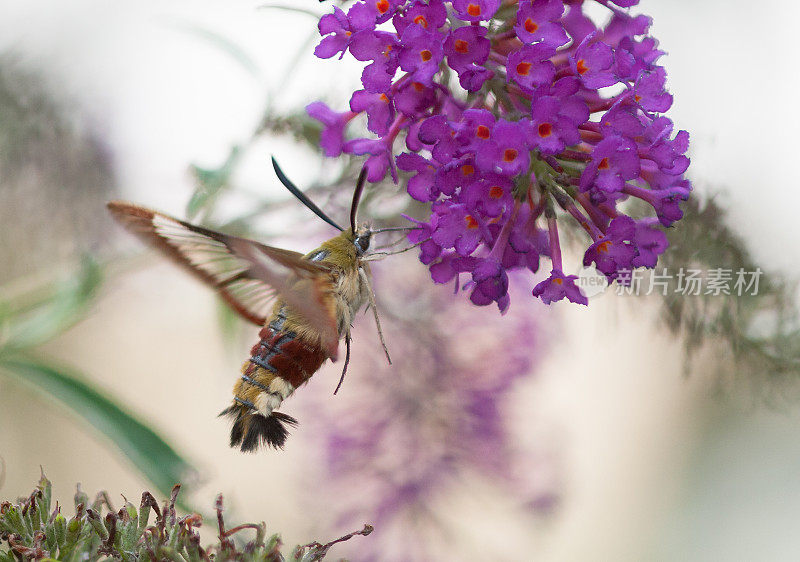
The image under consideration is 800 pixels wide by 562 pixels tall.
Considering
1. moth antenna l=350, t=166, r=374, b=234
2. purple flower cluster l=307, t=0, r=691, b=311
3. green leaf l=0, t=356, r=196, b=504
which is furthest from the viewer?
green leaf l=0, t=356, r=196, b=504

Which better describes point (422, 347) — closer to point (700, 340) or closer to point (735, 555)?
point (700, 340)

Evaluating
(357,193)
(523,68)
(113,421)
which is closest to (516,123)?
(523,68)

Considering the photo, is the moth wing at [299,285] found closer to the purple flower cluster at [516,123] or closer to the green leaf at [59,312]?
the purple flower cluster at [516,123]

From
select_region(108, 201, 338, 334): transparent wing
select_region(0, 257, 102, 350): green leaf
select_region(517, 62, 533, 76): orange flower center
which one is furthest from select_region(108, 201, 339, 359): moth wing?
select_region(0, 257, 102, 350): green leaf

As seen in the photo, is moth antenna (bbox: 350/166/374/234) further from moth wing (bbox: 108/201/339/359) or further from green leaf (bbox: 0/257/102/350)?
green leaf (bbox: 0/257/102/350)

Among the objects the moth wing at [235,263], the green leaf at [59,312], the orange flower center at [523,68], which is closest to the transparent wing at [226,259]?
the moth wing at [235,263]

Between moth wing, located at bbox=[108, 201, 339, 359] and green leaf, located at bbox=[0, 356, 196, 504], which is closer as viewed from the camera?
moth wing, located at bbox=[108, 201, 339, 359]

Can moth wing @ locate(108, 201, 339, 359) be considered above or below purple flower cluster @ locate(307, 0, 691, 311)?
below
